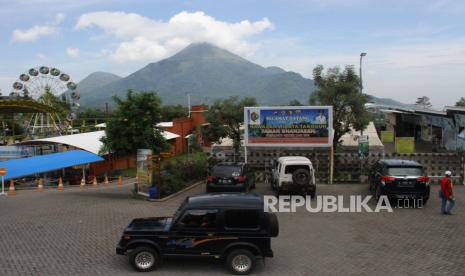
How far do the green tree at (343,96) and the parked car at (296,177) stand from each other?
32.0 feet

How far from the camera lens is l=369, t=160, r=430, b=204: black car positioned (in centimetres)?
1589

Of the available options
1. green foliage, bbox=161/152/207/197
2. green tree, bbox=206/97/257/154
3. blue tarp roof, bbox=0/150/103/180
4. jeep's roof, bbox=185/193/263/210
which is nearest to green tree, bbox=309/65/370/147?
green tree, bbox=206/97/257/154

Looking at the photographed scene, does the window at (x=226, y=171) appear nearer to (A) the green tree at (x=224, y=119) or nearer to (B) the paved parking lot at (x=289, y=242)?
(B) the paved parking lot at (x=289, y=242)

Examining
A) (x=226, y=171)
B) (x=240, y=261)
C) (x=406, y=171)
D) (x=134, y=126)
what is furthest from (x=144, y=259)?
(x=134, y=126)

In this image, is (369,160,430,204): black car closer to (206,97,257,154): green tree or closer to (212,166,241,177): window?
(212,166,241,177): window

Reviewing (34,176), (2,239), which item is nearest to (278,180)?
(2,239)

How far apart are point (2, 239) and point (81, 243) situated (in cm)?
237

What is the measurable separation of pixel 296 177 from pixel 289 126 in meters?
5.28

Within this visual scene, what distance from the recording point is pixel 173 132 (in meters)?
49.9

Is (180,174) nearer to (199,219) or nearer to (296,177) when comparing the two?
(296,177)

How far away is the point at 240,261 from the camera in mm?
9172

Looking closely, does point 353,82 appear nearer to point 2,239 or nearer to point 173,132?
point 2,239

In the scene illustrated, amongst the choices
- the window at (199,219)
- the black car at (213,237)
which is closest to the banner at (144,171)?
the black car at (213,237)

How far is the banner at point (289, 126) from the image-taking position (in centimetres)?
2214
